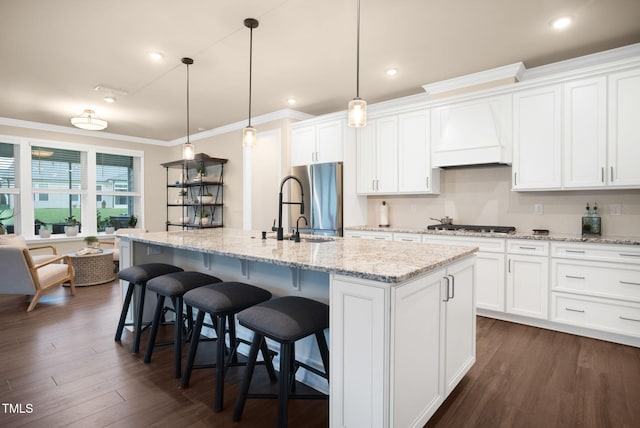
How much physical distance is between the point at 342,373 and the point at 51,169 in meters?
7.05

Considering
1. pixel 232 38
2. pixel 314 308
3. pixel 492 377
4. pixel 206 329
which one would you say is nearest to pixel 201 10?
pixel 232 38

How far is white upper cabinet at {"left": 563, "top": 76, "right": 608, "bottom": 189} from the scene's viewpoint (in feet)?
9.81

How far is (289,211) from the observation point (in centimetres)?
520

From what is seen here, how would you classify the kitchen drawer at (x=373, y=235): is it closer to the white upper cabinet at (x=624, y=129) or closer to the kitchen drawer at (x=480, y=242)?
the kitchen drawer at (x=480, y=242)

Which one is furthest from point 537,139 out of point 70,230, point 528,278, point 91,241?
point 70,230

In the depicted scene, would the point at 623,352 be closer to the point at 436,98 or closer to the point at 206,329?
the point at 436,98

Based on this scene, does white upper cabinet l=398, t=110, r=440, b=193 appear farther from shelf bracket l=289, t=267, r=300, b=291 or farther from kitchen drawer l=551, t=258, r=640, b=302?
shelf bracket l=289, t=267, r=300, b=291

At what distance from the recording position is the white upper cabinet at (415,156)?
4.04 m

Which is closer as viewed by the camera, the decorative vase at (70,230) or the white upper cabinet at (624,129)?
the white upper cabinet at (624,129)

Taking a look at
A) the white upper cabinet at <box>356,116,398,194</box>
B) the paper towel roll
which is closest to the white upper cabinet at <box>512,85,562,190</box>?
the white upper cabinet at <box>356,116,398,194</box>

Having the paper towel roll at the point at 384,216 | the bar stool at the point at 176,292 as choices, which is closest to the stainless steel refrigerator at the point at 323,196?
the paper towel roll at the point at 384,216

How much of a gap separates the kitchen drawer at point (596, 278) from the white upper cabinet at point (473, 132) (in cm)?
118

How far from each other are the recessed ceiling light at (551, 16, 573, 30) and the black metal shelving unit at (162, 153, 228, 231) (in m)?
5.03

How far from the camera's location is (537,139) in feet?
10.9
